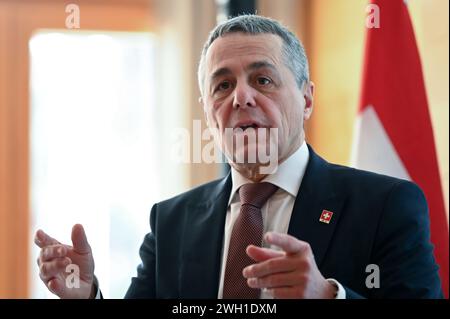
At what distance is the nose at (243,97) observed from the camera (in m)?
1.51

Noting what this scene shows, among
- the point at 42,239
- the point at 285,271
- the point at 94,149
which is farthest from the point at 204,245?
the point at 94,149

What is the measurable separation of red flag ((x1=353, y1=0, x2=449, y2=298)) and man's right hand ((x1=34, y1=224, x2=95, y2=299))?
129cm

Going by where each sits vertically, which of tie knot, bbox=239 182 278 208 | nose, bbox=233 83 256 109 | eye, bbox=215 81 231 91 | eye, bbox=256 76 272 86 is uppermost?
eye, bbox=256 76 272 86

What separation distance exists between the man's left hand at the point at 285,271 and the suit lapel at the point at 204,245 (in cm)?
41

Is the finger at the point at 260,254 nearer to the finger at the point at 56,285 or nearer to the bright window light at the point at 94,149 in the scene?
the finger at the point at 56,285

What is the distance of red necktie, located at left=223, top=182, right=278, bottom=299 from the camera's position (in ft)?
4.49

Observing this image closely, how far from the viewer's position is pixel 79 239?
52.0 inches

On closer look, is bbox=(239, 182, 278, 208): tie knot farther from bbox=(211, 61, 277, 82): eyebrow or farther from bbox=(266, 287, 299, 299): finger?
bbox=(266, 287, 299, 299): finger

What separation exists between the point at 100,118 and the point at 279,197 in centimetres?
191

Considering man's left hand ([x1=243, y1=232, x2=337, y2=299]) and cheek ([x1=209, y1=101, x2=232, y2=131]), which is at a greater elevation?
cheek ([x1=209, y1=101, x2=232, y2=131])

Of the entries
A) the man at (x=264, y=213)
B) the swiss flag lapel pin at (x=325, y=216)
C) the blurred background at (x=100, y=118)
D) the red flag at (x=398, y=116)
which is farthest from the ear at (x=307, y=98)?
the blurred background at (x=100, y=118)

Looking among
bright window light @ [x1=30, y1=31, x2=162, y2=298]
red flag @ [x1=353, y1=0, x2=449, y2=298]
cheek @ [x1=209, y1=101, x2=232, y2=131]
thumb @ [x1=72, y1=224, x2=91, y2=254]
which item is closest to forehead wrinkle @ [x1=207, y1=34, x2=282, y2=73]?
cheek @ [x1=209, y1=101, x2=232, y2=131]

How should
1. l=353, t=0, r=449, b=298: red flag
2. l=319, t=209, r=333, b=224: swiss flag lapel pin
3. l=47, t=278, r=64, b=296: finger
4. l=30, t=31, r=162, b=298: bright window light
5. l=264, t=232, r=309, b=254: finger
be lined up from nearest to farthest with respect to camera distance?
l=264, t=232, r=309, b=254: finger
l=47, t=278, r=64, b=296: finger
l=319, t=209, r=333, b=224: swiss flag lapel pin
l=353, t=0, r=449, b=298: red flag
l=30, t=31, r=162, b=298: bright window light
